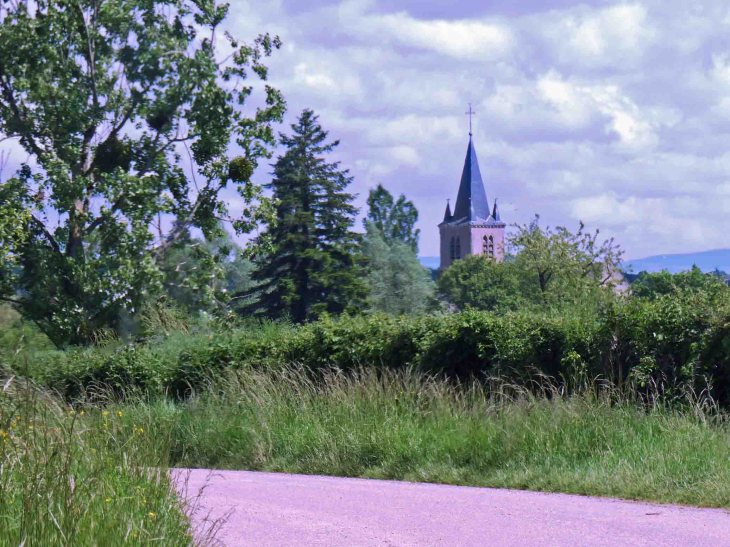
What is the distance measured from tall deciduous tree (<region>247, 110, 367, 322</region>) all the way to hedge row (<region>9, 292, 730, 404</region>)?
3774 centimetres

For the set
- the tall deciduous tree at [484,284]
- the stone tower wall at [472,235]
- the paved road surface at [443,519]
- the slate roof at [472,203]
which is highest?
the slate roof at [472,203]

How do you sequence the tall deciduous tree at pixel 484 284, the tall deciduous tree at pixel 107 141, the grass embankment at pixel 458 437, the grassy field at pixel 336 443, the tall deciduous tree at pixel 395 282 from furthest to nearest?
the tall deciduous tree at pixel 484 284, the tall deciduous tree at pixel 395 282, the tall deciduous tree at pixel 107 141, the grass embankment at pixel 458 437, the grassy field at pixel 336 443

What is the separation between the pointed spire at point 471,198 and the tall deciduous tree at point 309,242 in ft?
276

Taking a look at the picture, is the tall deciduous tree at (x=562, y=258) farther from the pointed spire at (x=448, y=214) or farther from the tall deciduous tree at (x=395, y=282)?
the pointed spire at (x=448, y=214)

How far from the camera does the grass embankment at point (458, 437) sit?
7.48 metres

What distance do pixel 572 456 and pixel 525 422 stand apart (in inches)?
30.3

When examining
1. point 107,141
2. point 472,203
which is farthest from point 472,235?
point 107,141

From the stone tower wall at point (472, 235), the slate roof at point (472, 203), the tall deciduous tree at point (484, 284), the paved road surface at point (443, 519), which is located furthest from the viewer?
the stone tower wall at point (472, 235)

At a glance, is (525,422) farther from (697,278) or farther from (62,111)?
(697,278)

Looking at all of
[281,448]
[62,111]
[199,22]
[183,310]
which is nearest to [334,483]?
[281,448]

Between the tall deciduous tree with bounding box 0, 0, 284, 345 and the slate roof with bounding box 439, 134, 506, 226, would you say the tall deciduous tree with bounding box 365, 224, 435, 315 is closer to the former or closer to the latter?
the tall deciduous tree with bounding box 0, 0, 284, 345

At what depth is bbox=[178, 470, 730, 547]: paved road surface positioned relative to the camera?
5.59m

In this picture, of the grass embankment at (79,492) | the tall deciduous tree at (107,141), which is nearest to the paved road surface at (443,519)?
the grass embankment at (79,492)

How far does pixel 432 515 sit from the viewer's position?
640 cm
